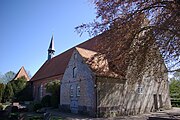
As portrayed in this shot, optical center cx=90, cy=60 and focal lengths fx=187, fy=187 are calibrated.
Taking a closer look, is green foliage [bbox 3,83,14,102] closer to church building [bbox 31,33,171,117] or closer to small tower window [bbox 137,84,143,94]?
church building [bbox 31,33,171,117]

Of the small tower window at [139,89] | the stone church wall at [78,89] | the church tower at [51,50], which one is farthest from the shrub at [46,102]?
the church tower at [51,50]

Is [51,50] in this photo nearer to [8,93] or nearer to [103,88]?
[8,93]

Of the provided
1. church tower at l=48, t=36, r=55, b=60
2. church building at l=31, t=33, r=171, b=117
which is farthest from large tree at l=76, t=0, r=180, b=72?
church tower at l=48, t=36, r=55, b=60

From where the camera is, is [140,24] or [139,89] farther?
[139,89]

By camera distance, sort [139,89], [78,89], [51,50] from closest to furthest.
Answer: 1. [78,89]
2. [139,89]
3. [51,50]

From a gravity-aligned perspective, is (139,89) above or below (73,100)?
above

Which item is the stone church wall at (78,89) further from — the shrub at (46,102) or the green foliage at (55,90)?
the shrub at (46,102)

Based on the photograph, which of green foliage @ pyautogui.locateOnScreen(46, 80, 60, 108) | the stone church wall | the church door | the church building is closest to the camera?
the church building

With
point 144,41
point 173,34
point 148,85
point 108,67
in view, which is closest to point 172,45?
point 173,34

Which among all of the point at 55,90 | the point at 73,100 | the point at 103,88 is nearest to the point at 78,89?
the point at 73,100

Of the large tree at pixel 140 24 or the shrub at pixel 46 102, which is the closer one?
the large tree at pixel 140 24

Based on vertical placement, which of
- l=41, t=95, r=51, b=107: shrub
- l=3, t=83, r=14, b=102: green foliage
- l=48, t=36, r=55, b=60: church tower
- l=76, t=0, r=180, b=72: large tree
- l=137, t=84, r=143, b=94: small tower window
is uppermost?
l=48, t=36, r=55, b=60: church tower

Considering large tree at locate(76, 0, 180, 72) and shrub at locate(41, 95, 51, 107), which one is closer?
large tree at locate(76, 0, 180, 72)

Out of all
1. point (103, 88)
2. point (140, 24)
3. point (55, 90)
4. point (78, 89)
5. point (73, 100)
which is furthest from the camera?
point (55, 90)
